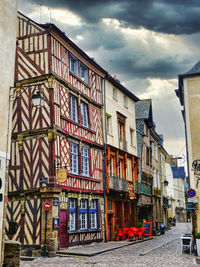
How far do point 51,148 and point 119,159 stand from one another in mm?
8488

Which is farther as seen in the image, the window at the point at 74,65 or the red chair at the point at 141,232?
the red chair at the point at 141,232

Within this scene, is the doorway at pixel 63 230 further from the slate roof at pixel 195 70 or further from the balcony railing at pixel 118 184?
the slate roof at pixel 195 70

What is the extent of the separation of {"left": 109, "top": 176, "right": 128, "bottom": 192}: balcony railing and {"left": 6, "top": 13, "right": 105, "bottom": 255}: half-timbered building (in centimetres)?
146

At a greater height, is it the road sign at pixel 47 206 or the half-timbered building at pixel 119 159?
the half-timbered building at pixel 119 159

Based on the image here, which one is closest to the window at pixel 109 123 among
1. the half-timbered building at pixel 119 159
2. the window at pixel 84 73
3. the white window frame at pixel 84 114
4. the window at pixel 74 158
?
the half-timbered building at pixel 119 159

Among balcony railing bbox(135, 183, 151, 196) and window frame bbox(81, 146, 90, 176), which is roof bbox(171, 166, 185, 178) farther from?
window frame bbox(81, 146, 90, 176)

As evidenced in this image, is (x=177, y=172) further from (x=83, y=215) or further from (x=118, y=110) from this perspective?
(x=83, y=215)

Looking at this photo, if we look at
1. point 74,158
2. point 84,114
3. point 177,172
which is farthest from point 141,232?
point 177,172

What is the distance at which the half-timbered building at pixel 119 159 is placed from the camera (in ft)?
67.5

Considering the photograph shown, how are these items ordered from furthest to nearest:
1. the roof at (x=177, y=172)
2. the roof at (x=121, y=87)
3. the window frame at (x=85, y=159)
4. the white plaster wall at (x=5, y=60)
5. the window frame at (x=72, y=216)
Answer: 1. the roof at (x=177, y=172)
2. the roof at (x=121, y=87)
3. the window frame at (x=85, y=159)
4. the window frame at (x=72, y=216)
5. the white plaster wall at (x=5, y=60)

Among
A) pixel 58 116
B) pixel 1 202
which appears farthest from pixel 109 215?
pixel 1 202

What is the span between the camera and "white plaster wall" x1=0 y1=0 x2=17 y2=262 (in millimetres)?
9773

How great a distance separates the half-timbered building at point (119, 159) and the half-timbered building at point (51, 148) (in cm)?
180

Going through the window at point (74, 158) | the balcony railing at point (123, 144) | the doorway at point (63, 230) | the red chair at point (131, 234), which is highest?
the balcony railing at point (123, 144)
